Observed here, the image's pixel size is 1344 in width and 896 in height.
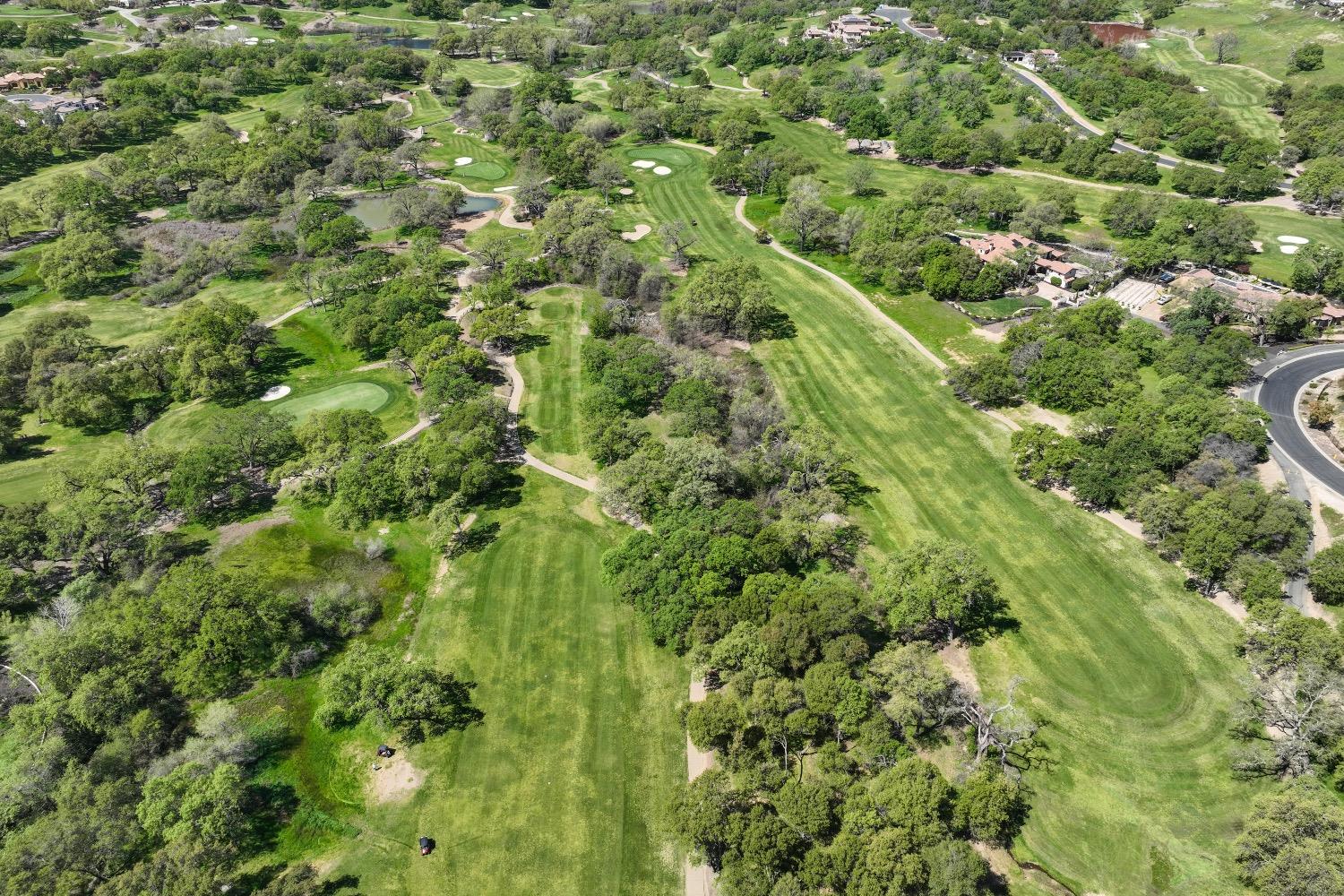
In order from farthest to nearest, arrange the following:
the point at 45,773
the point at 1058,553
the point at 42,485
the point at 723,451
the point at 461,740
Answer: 1. the point at 42,485
2. the point at 723,451
3. the point at 1058,553
4. the point at 461,740
5. the point at 45,773

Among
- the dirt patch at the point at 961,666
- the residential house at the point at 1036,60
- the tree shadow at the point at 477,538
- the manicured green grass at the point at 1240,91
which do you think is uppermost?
the residential house at the point at 1036,60

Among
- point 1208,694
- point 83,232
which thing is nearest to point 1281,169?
point 1208,694

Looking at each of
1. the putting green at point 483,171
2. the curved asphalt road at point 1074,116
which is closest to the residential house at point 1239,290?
the curved asphalt road at point 1074,116

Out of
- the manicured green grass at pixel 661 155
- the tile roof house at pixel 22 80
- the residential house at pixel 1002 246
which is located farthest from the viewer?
the tile roof house at pixel 22 80

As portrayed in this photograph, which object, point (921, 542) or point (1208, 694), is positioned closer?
point (1208, 694)

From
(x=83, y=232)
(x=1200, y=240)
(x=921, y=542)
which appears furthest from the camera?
(x=83, y=232)

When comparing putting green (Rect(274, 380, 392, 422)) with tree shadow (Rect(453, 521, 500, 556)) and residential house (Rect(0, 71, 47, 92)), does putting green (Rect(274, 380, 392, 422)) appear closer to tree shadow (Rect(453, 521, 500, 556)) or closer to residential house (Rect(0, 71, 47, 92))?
tree shadow (Rect(453, 521, 500, 556))

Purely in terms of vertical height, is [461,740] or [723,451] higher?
[723,451]

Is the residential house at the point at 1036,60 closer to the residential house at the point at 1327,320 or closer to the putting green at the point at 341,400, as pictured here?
the residential house at the point at 1327,320

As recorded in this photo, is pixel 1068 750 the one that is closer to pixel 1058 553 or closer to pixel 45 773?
pixel 1058 553
